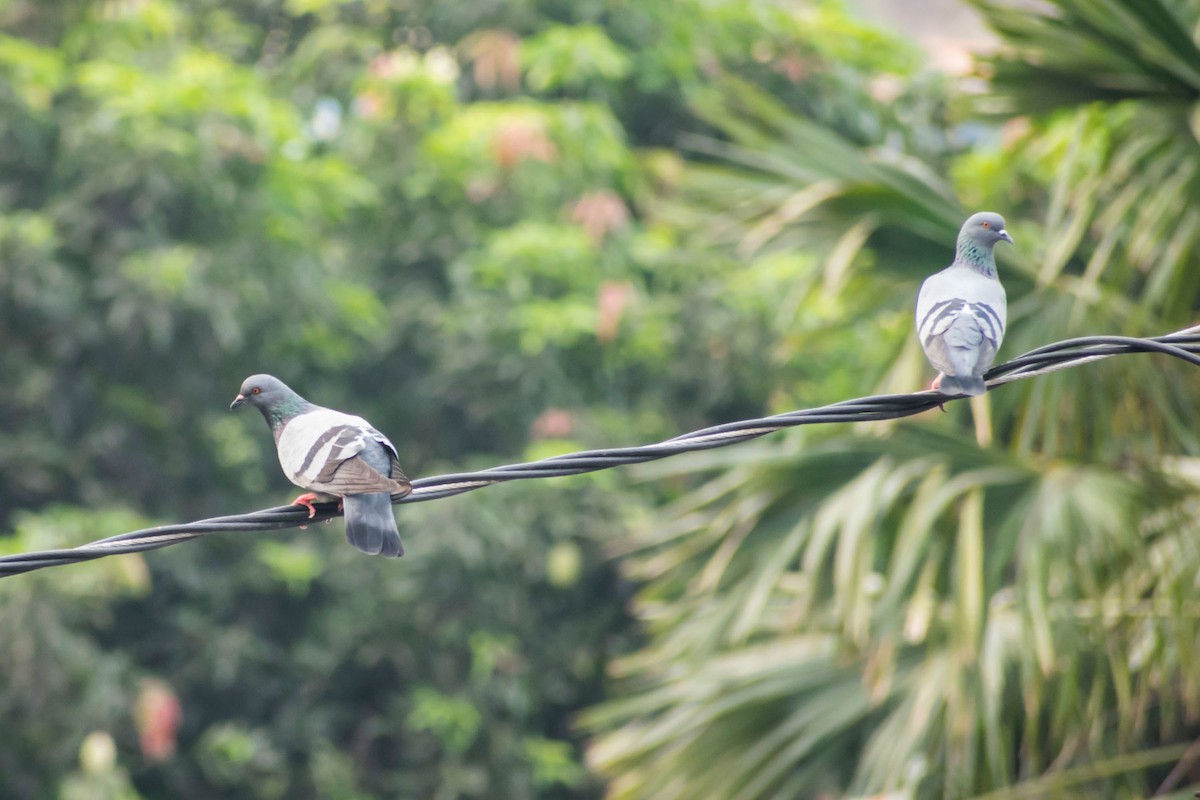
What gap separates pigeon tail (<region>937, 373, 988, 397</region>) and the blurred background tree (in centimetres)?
224

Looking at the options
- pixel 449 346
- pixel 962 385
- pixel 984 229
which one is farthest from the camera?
pixel 449 346

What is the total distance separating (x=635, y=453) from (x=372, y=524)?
546 millimetres

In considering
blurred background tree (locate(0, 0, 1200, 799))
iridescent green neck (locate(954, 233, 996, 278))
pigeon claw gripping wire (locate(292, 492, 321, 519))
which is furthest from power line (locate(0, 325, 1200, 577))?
blurred background tree (locate(0, 0, 1200, 799))

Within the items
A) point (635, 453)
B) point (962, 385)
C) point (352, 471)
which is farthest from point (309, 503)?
point (962, 385)

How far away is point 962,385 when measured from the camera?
8.98ft

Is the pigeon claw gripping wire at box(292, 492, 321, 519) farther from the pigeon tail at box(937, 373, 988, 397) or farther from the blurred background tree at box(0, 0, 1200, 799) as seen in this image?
the blurred background tree at box(0, 0, 1200, 799)

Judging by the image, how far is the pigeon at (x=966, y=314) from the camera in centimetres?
278

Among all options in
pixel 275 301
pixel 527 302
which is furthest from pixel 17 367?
pixel 527 302

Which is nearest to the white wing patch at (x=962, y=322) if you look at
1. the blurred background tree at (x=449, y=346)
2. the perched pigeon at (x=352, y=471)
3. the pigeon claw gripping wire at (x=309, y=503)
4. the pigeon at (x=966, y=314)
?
the pigeon at (x=966, y=314)

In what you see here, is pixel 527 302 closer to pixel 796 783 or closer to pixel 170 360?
pixel 170 360

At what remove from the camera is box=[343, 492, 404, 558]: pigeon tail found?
2771mm

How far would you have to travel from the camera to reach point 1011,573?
6512 millimetres

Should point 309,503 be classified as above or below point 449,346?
below

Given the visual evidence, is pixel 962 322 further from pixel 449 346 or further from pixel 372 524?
pixel 449 346
